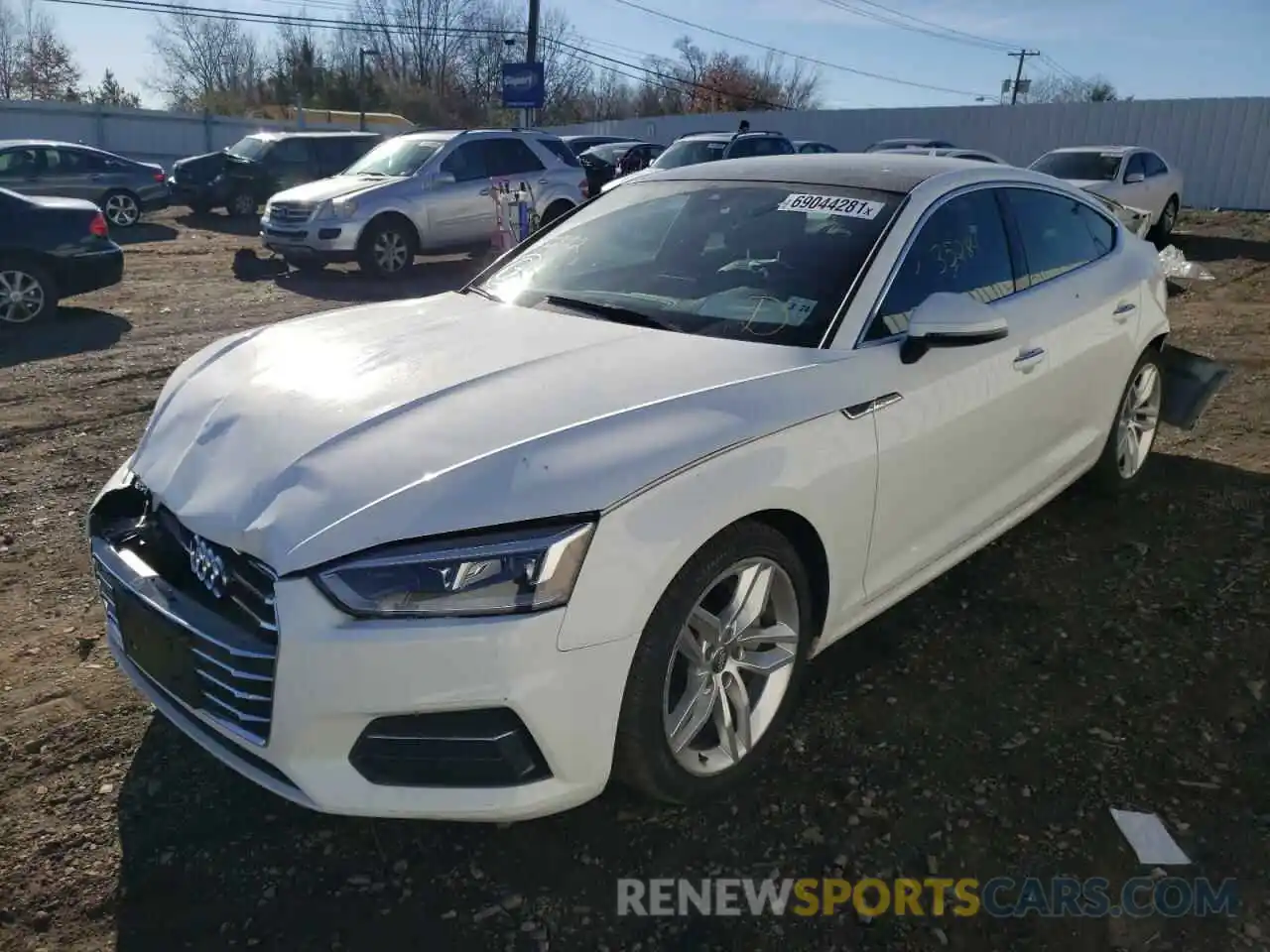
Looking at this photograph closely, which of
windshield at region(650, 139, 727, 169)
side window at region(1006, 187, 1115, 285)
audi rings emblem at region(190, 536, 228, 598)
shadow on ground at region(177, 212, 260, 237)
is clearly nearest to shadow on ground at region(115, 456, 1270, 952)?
audi rings emblem at region(190, 536, 228, 598)

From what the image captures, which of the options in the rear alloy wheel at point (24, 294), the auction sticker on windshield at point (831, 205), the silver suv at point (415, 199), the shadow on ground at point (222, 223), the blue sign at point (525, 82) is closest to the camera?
the auction sticker on windshield at point (831, 205)

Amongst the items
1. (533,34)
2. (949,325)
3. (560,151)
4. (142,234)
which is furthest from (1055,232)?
(533,34)

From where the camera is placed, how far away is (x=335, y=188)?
461 inches

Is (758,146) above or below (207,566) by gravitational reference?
above

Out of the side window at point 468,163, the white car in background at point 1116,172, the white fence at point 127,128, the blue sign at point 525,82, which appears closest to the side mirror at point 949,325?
the side window at point 468,163

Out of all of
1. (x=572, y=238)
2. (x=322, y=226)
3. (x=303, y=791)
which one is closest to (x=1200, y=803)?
(x=303, y=791)

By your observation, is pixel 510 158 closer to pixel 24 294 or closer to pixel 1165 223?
pixel 24 294

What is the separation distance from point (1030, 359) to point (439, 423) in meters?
2.28

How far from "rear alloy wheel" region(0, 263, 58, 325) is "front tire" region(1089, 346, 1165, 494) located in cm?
858

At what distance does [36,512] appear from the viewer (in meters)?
4.45

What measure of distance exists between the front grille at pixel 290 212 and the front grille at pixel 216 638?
32.4ft

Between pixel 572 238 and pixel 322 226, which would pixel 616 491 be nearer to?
pixel 572 238

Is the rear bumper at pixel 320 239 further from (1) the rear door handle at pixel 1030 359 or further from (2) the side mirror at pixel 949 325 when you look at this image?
(2) the side mirror at pixel 949 325

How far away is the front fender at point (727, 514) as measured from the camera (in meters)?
2.09
